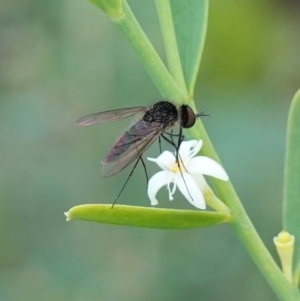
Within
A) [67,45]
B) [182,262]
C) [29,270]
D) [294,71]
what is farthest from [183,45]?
[294,71]

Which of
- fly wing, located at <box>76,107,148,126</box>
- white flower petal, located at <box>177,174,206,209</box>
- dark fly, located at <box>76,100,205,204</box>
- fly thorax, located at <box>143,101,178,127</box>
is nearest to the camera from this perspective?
white flower petal, located at <box>177,174,206,209</box>

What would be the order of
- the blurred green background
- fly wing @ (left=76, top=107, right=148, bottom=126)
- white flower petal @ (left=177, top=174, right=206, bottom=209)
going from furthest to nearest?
1. the blurred green background
2. fly wing @ (left=76, top=107, right=148, bottom=126)
3. white flower petal @ (left=177, top=174, right=206, bottom=209)

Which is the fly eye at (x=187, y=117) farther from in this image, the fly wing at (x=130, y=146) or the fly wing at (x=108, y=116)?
the fly wing at (x=108, y=116)

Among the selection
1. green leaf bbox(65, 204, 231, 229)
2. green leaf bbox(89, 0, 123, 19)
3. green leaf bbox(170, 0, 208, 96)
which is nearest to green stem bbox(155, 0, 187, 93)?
green leaf bbox(170, 0, 208, 96)

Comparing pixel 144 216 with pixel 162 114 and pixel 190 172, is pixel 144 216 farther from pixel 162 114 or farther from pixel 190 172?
pixel 162 114

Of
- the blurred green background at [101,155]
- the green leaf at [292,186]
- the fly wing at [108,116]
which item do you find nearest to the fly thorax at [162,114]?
the fly wing at [108,116]

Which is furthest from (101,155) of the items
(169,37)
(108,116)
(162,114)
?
(169,37)

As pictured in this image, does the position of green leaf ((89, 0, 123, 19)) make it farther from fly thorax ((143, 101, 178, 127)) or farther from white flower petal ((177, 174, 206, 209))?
fly thorax ((143, 101, 178, 127))

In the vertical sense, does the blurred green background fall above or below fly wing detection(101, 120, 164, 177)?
below

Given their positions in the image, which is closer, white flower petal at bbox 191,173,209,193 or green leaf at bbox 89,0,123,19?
green leaf at bbox 89,0,123,19
